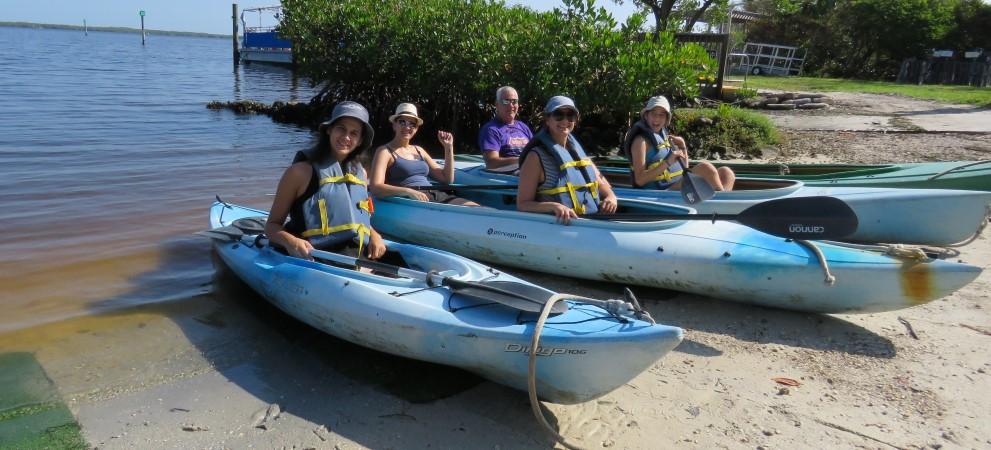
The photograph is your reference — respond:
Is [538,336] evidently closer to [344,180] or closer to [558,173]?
[344,180]

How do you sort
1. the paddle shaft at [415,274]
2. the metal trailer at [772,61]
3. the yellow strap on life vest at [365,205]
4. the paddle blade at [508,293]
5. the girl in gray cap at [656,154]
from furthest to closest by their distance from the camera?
1. the metal trailer at [772,61]
2. the girl in gray cap at [656,154]
3. the yellow strap on life vest at [365,205]
4. the paddle shaft at [415,274]
5. the paddle blade at [508,293]

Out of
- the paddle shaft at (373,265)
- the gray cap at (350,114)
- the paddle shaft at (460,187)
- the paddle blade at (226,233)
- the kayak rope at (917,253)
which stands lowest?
the paddle blade at (226,233)

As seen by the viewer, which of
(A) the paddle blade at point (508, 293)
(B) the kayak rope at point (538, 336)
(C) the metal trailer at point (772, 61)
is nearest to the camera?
(B) the kayak rope at point (538, 336)

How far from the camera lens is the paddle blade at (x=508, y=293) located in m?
3.60

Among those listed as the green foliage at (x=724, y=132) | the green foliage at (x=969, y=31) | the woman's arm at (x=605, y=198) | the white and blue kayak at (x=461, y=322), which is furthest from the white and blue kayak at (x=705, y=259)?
the green foliage at (x=969, y=31)

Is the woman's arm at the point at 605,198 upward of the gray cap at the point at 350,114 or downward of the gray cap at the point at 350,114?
downward

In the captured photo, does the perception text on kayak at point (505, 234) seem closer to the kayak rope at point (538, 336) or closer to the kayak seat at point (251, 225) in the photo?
the kayak seat at point (251, 225)

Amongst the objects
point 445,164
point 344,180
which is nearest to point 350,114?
point 344,180

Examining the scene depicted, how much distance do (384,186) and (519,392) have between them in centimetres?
324

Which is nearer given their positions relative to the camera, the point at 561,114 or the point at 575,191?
the point at 561,114

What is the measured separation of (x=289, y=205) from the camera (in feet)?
14.7

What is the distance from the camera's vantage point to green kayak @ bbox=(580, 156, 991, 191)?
6.96m

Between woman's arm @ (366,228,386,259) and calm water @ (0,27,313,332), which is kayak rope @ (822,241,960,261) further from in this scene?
calm water @ (0,27,313,332)

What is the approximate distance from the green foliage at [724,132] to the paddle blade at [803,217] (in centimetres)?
684
